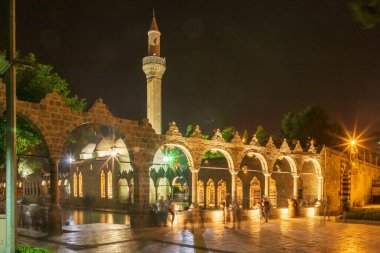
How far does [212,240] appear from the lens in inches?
575

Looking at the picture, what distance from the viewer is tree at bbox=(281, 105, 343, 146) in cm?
5650

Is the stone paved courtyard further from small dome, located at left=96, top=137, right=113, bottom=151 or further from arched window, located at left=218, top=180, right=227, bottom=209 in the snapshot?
small dome, located at left=96, top=137, right=113, bottom=151

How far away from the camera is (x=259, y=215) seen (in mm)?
23109

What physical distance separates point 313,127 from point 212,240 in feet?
150

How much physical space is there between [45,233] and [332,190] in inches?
945

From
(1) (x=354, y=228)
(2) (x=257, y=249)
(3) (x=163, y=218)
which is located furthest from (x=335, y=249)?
(3) (x=163, y=218)

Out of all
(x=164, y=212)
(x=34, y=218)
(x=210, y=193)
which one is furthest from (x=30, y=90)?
(x=210, y=193)

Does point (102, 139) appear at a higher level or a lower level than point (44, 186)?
higher

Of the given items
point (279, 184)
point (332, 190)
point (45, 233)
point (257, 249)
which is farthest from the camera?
point (279, 184)

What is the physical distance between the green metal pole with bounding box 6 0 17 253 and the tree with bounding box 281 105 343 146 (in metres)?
51.4

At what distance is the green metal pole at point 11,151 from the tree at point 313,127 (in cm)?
5136

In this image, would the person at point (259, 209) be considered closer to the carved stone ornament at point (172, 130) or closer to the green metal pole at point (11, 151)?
the carved stone ornament at point (172, 130)

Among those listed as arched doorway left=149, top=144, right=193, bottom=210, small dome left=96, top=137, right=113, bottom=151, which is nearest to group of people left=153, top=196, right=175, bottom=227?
arched doorway left=149, top=144, right=193, bottom=210

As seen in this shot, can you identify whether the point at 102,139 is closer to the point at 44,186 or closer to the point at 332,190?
the point at 44,186
